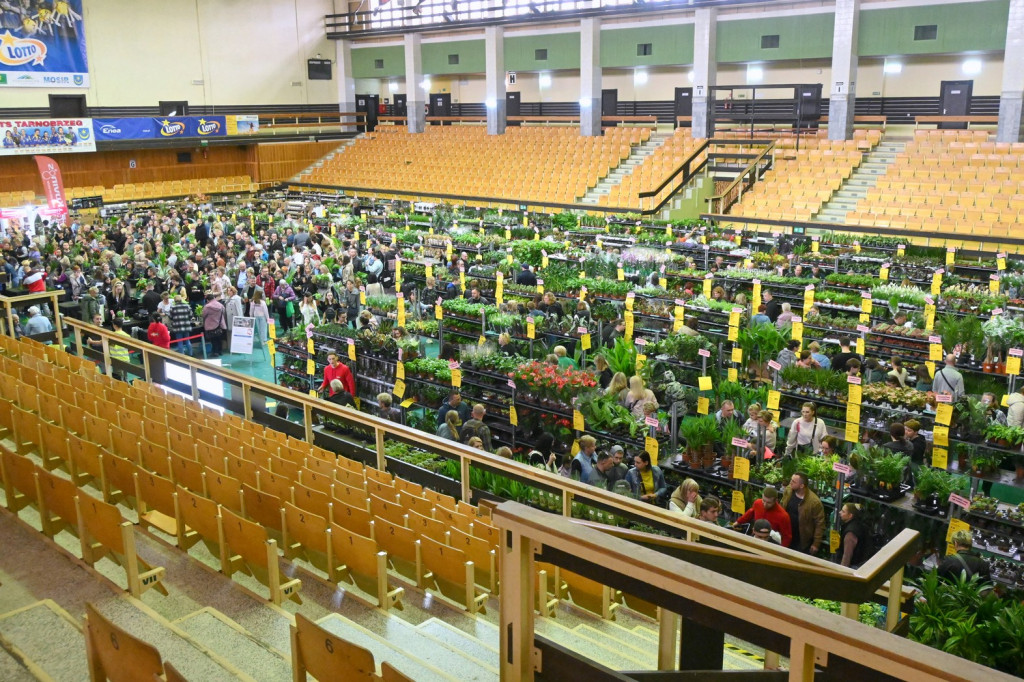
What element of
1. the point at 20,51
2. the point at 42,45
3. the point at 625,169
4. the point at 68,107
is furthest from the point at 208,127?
the point at 625,169

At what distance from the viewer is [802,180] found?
22094 millimetres

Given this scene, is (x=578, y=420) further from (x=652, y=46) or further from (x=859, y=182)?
(x=652, y=46)

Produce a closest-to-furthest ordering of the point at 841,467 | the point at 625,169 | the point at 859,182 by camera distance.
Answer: the point at 841,467 → the point at 859,182 → the point at 625,169

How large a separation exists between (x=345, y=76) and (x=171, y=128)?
31.5 feet

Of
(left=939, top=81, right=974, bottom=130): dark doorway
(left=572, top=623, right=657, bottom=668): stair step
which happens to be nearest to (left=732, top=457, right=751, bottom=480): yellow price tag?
(left=572, top=623, right=657, bottom=668): stair step

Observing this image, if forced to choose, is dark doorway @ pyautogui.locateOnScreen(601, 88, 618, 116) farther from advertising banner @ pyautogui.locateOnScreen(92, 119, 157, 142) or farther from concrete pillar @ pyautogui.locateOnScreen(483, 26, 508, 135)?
advertising banner @ pyautogui.locateOnScreen(92, 119, 157, 142)

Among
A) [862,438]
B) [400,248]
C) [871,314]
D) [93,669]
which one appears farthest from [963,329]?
[400,248]

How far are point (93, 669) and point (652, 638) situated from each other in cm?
284

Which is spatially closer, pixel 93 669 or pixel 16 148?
pixel 93 669

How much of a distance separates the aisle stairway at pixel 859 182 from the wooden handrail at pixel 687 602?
1946 centimetres

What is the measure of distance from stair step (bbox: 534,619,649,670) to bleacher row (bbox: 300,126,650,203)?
2209cm

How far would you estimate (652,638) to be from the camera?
4.87 m

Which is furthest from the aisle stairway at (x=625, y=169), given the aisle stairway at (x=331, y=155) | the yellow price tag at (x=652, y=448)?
the yellow price tag at (x=652, y=448)

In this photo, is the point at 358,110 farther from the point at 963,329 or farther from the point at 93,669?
the point at 93,669
